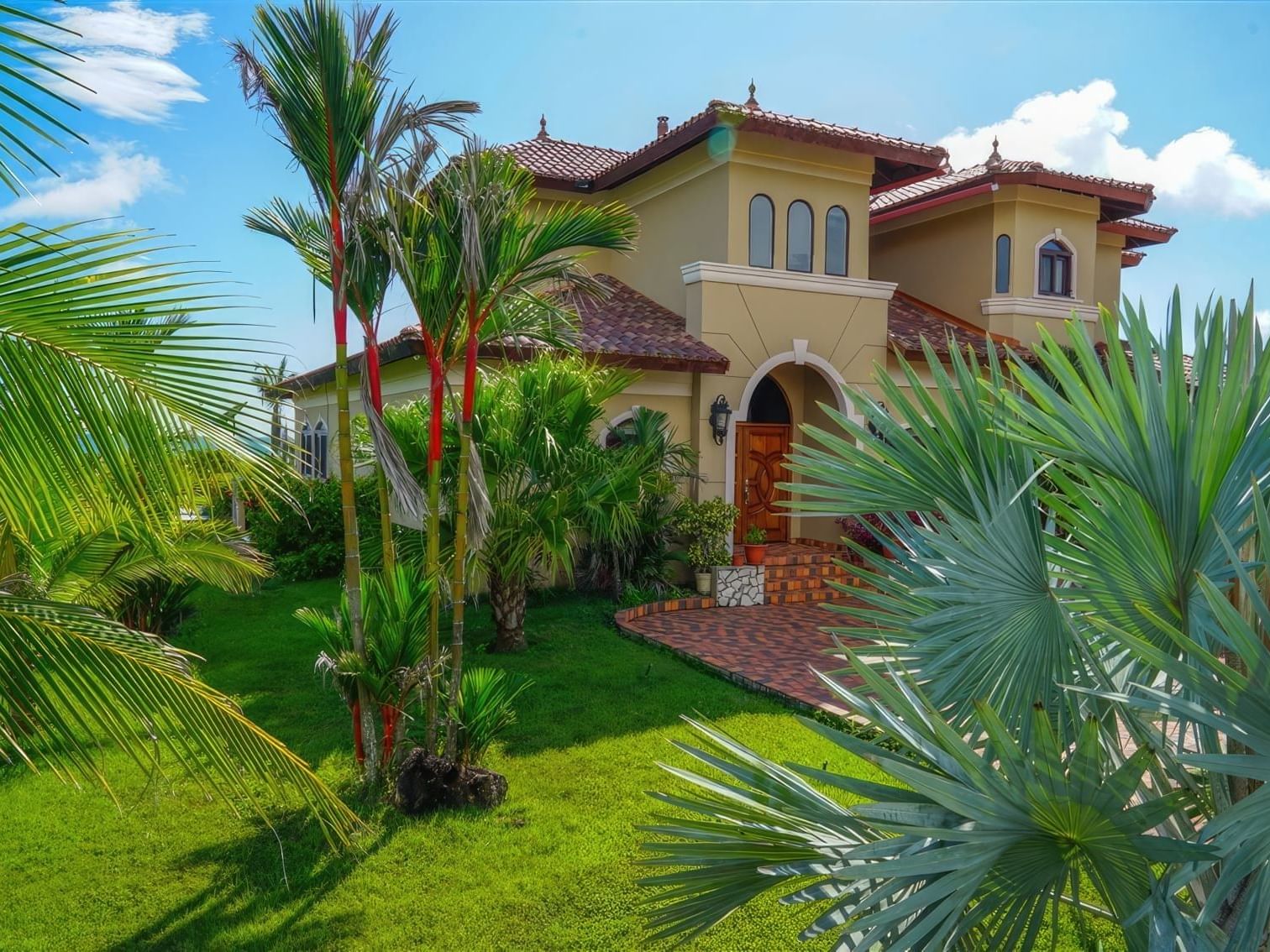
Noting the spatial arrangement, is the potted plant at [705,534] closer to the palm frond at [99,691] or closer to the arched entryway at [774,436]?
the arched entryway at [774,436]

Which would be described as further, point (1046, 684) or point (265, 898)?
point (265, 898)

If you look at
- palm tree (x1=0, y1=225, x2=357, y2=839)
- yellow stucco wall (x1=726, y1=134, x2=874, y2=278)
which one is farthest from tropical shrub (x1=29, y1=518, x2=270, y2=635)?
yellow stucco wall (x1=726, y1=134, x2=874, y2=278)

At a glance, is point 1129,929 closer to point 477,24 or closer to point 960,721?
point 960,721

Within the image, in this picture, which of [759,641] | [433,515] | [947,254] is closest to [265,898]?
[433,515]

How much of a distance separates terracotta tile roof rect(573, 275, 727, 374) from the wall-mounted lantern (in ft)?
1.62

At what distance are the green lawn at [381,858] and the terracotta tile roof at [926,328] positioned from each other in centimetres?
958

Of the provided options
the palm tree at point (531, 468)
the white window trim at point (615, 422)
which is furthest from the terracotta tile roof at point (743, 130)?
the palm tree at point (531, 468)

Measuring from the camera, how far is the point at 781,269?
1476 centimetres

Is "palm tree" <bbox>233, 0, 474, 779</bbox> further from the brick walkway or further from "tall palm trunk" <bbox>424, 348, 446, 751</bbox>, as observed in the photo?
the brick walkway

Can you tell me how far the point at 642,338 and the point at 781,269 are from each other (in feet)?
9.59

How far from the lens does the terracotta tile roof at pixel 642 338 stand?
13.0 meters

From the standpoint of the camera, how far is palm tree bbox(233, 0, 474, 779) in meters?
5.12

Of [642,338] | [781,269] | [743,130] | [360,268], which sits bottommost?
[360,268]

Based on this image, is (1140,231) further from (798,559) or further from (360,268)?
(360,268)
